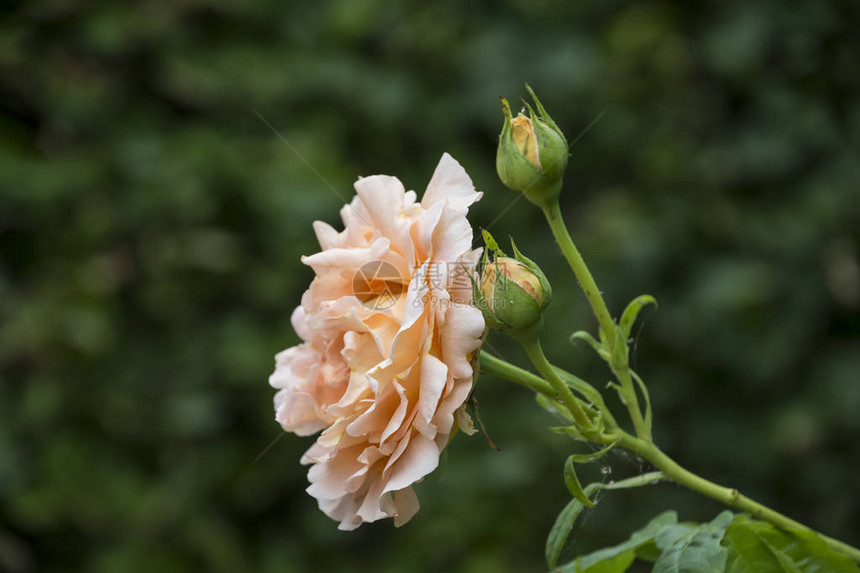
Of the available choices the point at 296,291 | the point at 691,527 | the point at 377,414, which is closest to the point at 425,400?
the point at 377,414

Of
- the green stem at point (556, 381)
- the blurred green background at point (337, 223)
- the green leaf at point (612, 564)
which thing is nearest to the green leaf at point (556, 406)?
the green stem at point (556, 381)

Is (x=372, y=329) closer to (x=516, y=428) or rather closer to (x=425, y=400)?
(x=425, y=400)

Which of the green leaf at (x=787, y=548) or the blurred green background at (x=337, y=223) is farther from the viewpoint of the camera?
the blurred green background at (x=337, y=223)

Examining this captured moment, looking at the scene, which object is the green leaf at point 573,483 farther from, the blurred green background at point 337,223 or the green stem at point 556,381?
the blurred green background at point 337,223

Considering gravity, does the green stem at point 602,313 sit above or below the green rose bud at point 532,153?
below

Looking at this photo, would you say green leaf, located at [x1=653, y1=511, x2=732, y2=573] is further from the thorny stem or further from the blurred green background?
the blurred green background
